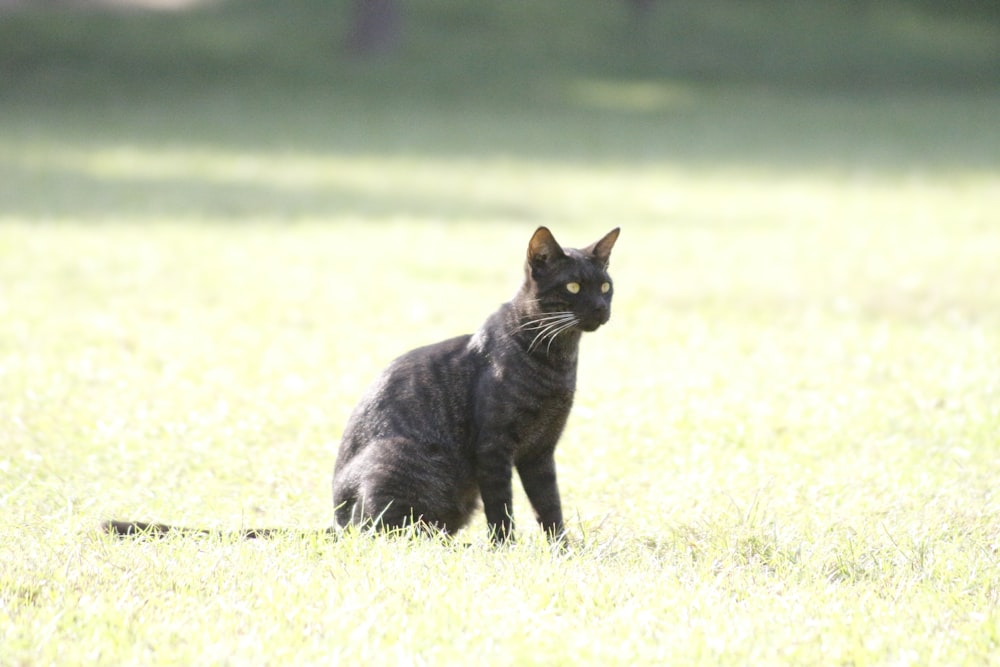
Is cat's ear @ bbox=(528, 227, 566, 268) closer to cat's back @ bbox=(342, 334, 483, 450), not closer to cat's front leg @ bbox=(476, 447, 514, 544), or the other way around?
cat's back @ bbox=(342, 334, 483, 450)

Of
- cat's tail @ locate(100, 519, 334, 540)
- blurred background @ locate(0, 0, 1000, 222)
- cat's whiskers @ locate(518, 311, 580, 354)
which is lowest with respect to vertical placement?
cat's tail @ locate(100, 519, 334, 540)

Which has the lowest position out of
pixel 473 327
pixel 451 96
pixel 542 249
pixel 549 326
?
pixel 473 327

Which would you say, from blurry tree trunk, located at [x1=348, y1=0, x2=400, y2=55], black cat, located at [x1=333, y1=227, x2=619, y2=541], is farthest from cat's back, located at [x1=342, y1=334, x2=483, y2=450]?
blurry tree trunk, located at [x1=348, y1=0, x2=400, y2=55]

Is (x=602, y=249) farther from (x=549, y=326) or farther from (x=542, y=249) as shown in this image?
(x=549, y=326)

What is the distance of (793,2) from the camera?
33250mm

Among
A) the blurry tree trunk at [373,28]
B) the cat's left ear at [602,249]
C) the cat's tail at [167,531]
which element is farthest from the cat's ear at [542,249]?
the blurry tree trunk at [373,28]

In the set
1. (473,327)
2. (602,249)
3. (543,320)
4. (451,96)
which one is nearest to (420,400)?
(543,320)

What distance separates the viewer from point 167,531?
4.45 m

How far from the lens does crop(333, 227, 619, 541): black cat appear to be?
448 centimetres

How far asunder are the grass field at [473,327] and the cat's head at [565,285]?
0.83m

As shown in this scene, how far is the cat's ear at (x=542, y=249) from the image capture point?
461 centimetres

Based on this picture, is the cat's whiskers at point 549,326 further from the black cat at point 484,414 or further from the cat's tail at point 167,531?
the cat's tail at point 167,531

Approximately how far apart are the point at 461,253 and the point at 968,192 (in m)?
7.26

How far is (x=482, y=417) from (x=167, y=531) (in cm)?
117
